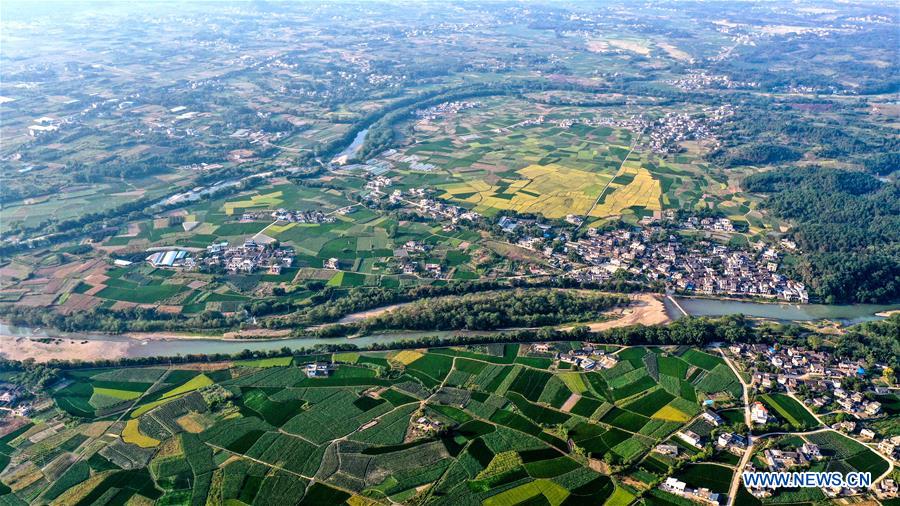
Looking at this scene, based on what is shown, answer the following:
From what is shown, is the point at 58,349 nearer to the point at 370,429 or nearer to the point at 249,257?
the point at 249,257

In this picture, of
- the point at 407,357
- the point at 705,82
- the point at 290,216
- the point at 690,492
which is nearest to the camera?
the point at 690,492

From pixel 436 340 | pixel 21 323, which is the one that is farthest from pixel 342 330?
pixel 21 323

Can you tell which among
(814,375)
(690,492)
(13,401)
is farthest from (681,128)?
(13,401)

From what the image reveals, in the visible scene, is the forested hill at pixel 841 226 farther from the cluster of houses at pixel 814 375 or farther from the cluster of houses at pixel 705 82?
the cluster of houses at pixel 705 82

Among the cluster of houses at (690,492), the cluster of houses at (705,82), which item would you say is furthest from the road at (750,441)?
the cluster of houses at (705,82)

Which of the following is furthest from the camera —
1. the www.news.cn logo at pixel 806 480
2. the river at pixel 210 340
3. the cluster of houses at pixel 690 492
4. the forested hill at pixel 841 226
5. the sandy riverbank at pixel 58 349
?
the forested hill at pixel 841 226

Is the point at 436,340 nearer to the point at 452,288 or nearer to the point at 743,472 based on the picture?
the point at 452,288
